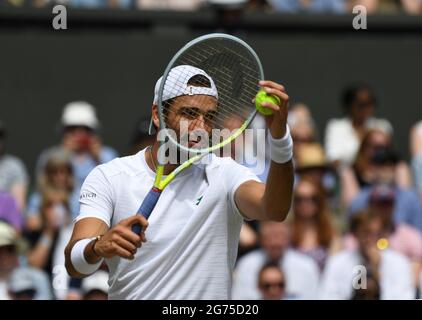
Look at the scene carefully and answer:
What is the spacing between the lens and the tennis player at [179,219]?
17.4 feet

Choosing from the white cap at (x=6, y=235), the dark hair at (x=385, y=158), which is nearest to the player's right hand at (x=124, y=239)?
the white cap at (x=6, y=235)

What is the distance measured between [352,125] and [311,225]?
176 centimetres

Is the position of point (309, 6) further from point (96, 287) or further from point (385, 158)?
point (96, 287)

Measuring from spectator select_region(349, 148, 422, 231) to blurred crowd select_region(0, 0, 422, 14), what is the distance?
6.94 ft

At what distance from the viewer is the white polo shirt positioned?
17.5 feet

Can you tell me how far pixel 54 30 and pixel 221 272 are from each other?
260 inches

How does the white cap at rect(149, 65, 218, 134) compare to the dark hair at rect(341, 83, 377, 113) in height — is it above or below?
below

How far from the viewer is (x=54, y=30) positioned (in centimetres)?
1162

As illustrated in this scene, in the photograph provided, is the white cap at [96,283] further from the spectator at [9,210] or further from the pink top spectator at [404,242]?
the pink top spectator at [404,242]

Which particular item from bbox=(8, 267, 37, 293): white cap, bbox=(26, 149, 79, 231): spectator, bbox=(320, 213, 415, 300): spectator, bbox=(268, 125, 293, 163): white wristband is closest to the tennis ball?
bbox=(268, 125, 293, 163): white wristband

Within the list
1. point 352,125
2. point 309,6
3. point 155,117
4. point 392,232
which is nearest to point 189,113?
point 155,117

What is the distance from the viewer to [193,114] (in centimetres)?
533

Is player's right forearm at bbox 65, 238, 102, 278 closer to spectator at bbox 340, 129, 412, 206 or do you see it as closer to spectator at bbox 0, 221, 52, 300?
spectator at bbox 0, 221, 52, 300
